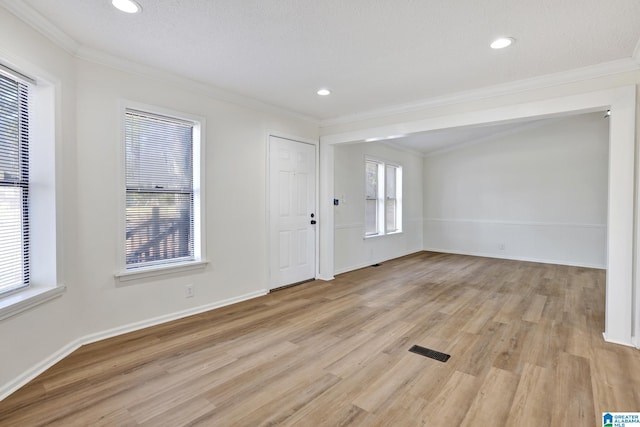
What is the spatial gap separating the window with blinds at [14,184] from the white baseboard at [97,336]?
1.94ft

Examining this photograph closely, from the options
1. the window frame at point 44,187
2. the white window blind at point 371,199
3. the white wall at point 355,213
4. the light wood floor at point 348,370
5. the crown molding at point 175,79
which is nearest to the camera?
the light wood floor at point 348,370

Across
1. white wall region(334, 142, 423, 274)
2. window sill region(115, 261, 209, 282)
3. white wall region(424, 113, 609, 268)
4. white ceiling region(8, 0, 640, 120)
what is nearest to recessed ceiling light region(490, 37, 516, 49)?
white ceiling region(8, 0, 640, 120)

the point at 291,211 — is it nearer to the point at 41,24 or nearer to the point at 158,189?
the point at 158,189

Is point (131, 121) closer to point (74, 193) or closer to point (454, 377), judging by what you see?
point (74, 193)

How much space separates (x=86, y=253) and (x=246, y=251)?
1700 millimetres

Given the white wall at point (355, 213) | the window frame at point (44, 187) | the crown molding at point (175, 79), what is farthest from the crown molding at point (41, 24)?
the white wall at point (355, 213)

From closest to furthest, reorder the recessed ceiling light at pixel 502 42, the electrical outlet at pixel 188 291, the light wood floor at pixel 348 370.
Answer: the light wood floor at pixel 348 370, the recessed ceiling light at pixel 502 42, the electrical outlet at pixel 188 291

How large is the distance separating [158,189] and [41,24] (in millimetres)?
1507

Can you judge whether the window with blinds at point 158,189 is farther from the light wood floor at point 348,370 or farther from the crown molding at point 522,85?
the crown molding at point 522,85

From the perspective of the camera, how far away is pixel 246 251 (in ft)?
13.2

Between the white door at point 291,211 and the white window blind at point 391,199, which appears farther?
the white window blind at point 391,199

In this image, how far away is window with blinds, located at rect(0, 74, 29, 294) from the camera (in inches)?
84.4

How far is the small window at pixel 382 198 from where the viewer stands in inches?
254

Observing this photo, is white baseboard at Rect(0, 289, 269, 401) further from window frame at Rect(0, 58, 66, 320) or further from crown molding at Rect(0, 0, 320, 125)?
crown molding at Rect(0, 0, 320, 125)
